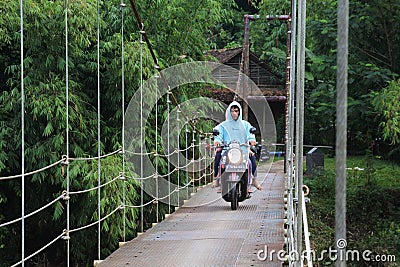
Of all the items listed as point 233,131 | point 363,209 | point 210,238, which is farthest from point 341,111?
point 363,209

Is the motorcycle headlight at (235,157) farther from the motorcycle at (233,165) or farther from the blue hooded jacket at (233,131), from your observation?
the blue hooded jacket at (233,131)

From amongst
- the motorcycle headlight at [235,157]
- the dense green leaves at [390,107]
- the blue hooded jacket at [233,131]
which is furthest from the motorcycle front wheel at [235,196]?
the dense green leaves at [390,107]

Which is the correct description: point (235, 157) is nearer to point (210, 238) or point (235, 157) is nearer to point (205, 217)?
point (205, 217)

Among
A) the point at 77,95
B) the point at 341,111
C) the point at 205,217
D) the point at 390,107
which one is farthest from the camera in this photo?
the point at 390,107

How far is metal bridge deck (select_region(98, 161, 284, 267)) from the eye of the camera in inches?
131

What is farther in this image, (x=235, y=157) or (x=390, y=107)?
(x=390, y=107)

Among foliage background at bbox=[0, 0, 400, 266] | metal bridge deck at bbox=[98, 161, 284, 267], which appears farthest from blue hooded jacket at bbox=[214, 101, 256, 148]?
foliage background at bbox=[0, 0, 400, 266]

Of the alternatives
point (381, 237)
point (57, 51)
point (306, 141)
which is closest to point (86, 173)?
point (57, 51)

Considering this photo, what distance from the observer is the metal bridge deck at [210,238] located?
3.32 metres

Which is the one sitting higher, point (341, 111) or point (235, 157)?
point (341, 111)

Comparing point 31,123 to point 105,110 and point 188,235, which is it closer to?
point 105,110

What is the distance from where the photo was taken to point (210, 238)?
4023 millimetres

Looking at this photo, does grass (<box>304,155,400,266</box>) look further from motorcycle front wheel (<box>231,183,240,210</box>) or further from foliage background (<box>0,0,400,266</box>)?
motorcycle front wheel (<box>231,183,240,210</box>)

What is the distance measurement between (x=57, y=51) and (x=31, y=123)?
597 millimetres
